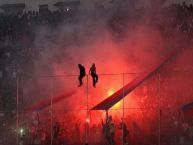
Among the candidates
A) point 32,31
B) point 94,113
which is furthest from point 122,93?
point 32,31

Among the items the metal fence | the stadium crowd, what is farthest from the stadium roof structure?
the stadium crowd

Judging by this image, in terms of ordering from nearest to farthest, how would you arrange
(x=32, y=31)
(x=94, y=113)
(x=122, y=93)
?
(x=122, y=93)
(x=94, y=113)
(x=32, y=31)

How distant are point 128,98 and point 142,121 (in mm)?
1714

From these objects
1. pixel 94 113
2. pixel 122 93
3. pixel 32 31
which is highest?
pixel 32 31

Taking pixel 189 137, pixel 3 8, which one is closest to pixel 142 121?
pixel 189 137

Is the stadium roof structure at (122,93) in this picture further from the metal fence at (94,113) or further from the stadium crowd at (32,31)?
the stadium crowd at (32,31)

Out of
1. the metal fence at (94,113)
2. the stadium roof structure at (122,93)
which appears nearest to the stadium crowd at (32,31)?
the metal fence at (94,113)

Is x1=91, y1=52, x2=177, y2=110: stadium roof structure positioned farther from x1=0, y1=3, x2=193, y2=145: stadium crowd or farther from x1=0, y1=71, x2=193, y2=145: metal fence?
x1=0, y1=3, x2=193, y2=145: stadium crowd

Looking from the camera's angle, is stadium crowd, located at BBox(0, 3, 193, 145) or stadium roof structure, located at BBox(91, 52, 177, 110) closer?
stadium roof structure, located at BBox(91, 52, 177, 110)

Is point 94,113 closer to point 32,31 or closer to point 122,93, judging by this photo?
point 122,93

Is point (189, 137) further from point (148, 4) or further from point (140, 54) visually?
point (148, 4)

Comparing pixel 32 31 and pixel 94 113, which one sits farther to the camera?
pixel 32 31

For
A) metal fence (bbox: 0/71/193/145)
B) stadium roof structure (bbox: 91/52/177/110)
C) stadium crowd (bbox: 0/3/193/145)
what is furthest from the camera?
stadium crowd (bbox: 0/3/193/145)

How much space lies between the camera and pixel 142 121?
26797 millimetres
